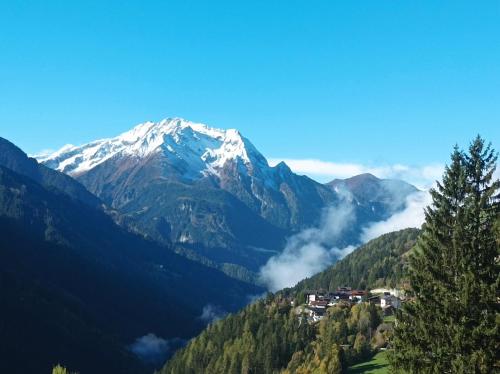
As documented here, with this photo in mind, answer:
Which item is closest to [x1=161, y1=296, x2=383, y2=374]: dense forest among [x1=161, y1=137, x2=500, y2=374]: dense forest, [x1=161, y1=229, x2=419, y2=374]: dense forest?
[x1=161, y1=229, x2=419, y2=374]: dense forest

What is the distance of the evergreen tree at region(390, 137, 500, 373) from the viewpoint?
34281 millimetres

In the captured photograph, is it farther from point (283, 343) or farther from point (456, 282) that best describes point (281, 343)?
point (456, 282)

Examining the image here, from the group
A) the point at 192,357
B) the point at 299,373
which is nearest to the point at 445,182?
the point at 299,373

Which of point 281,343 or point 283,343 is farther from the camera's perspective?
point 281,343

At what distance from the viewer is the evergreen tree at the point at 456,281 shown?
112 feet

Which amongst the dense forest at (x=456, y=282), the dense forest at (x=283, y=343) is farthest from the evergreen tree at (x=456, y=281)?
the dense forest at (x=283, y=343)

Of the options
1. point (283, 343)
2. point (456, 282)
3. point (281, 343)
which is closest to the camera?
point (456, 282)

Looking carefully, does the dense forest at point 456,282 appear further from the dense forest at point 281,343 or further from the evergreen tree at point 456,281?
the dense forest at point 281,343

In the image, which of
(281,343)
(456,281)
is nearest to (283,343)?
(281,343)

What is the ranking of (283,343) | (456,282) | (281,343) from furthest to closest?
(281,343), (283,343), (456,282)

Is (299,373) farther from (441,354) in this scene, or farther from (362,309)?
(441,354)

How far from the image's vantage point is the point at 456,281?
3594 cm

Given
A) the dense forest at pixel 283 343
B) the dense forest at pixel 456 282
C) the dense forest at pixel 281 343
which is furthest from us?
the dense forest at pixel 281 343

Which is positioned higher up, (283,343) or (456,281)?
(456,281)
